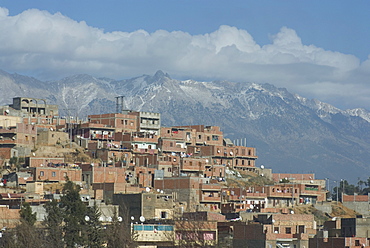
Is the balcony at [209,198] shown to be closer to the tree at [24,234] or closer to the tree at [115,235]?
the tree at [115,235]

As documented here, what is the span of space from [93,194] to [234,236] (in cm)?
2057

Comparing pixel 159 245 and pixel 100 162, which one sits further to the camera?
pixel 100 162

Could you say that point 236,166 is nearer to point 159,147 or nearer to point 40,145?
point 159,147

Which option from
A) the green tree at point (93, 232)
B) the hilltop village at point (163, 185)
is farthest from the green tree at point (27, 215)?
the green tree at point (93, 232)

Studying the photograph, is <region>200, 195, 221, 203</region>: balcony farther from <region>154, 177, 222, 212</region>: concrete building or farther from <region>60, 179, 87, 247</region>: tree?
<region>60, 179, 87, 247</region>: tree

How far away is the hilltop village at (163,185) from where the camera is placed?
8319cm

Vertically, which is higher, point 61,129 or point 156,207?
point 61,129

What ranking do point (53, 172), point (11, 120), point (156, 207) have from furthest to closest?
point (11, 120) → point (53, 172) → point (156, 207)

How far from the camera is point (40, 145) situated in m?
113

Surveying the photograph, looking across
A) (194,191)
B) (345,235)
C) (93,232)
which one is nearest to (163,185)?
(194,191)

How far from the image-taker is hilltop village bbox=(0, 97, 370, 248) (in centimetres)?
8319

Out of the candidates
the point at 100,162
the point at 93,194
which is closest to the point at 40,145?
the point at 100,162

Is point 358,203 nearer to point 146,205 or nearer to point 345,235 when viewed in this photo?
point 146,205

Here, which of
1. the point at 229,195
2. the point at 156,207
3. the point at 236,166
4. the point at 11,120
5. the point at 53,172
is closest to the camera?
the point at 156,207
